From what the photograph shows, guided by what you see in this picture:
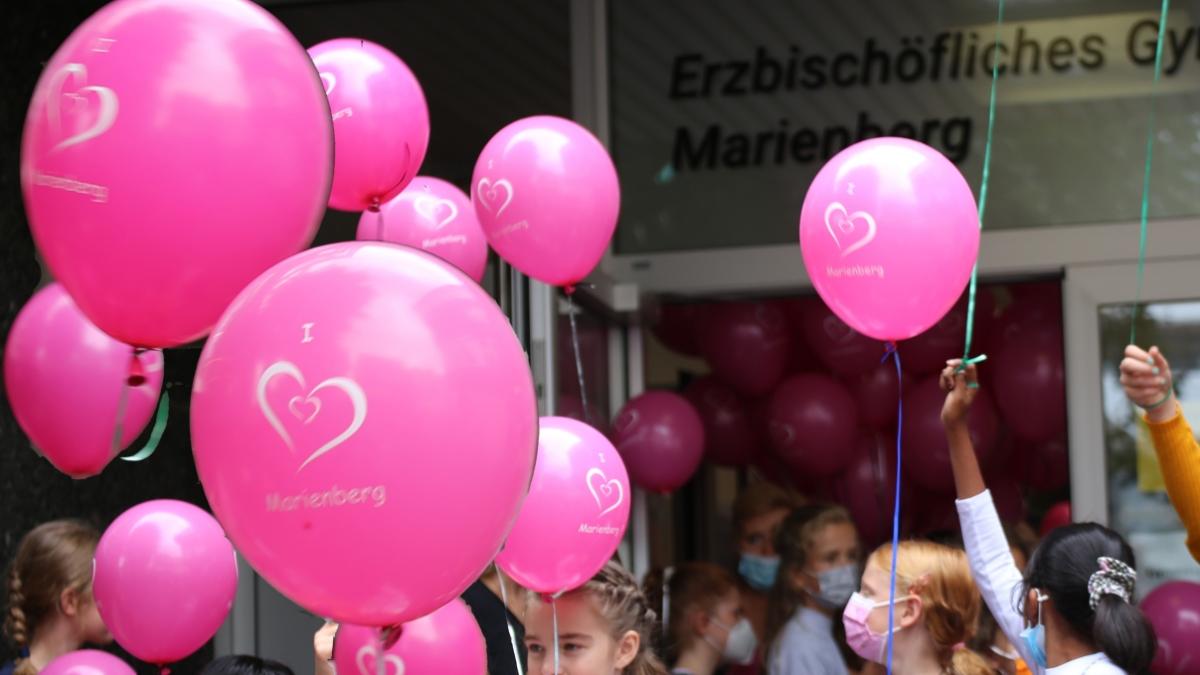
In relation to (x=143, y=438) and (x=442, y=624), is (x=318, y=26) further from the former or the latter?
(x=442, y=624)

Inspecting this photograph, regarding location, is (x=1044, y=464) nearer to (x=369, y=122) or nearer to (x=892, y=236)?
(x=892, y=236)

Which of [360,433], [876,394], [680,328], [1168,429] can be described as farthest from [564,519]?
[876,394]

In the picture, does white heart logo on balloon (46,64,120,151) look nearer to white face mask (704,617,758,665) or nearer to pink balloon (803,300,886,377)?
white face mask (704,617,758,665)

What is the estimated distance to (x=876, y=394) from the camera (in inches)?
263

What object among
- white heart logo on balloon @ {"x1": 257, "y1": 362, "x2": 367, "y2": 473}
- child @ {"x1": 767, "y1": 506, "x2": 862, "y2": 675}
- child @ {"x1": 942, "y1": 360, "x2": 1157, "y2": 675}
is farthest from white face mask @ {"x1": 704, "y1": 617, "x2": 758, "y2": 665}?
white heart logo on balloon @ {"x1": 257, "y1": 362, "x2": 367, "y2": 473}

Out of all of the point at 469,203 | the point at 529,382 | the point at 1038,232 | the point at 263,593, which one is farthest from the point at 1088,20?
the point at 529,382

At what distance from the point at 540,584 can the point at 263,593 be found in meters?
2.22

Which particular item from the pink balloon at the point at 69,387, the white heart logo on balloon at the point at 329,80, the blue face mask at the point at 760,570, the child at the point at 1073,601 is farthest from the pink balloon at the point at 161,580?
the blue face mask at the point at 760,570

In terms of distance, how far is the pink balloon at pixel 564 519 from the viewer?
3.00 meters

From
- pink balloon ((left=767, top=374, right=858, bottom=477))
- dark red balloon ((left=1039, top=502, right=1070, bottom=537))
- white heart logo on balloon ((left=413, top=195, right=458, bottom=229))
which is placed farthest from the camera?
pink balloon ((left=767, top=374, right=858, bottom=477))

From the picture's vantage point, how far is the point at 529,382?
196cm

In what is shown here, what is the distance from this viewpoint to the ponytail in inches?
106

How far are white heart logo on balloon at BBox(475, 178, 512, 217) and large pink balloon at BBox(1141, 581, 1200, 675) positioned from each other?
2.34 meters

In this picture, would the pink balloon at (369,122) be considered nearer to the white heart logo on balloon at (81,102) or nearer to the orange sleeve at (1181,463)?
the white heart logo on balloon at (81,102)
